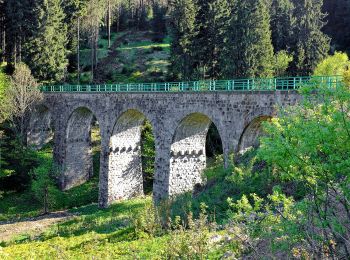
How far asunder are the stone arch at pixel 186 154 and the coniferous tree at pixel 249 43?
40.9 ft

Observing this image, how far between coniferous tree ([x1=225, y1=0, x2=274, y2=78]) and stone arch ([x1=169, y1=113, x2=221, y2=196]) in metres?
12.5

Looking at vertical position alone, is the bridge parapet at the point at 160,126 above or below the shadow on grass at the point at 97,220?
above

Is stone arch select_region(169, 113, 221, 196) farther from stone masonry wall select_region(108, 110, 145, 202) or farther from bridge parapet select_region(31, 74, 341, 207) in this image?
stone masonry wall select_region(108, 110, 145, 202)

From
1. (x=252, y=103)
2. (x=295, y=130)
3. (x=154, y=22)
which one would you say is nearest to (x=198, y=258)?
(x=295, y=130)

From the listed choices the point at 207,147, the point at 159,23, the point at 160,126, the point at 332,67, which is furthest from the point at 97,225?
the point at 159,23

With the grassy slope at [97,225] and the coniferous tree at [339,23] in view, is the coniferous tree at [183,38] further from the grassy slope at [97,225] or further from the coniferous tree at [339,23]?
the coniferous tree at [339,23]

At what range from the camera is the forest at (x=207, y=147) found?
6750 mm

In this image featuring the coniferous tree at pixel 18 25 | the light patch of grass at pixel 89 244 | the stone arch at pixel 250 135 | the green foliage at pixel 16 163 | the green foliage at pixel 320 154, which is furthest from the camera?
the coniferous tree at pixel 18 25

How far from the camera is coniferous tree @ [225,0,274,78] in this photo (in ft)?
110

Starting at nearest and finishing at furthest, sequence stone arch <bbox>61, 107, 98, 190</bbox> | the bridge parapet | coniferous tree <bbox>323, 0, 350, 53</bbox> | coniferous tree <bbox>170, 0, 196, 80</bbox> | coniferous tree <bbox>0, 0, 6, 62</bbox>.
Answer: the bridge parapet, stone arch <bbox>61, 107, 98, 190</bbox>, coniferous tree <bbox>170, 0, 196, 80</bbox>, coniferous tree <bbox>0, 0, 6, 62</bbox>, coniferous tree <bbox>323, 0, 350, 53</bbox>

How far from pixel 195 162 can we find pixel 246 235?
49.3 feet

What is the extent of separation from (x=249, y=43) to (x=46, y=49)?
1891 centimetres

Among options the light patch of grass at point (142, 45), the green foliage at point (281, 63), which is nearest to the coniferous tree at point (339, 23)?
the green foliage at point (281, 63)

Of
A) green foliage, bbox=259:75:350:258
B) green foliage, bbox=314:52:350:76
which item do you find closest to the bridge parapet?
green foliage, bbox=259:75:350:258
